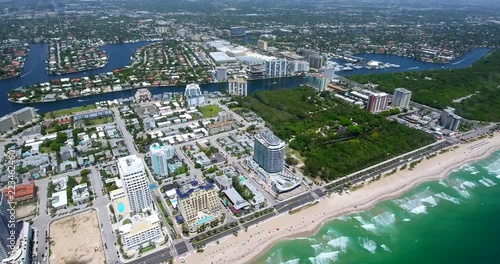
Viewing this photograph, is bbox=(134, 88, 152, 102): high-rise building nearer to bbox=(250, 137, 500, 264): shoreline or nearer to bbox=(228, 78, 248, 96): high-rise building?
bbox=(228, 78, 248, 96): high-rise building

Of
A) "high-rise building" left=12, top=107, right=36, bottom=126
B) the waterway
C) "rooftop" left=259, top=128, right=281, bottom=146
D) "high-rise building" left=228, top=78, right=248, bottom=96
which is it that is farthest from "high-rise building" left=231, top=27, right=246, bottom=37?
"rooftop" left=259, top=128, right=281, bottom=146

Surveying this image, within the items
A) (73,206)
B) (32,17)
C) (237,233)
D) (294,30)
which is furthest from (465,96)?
(32,17)

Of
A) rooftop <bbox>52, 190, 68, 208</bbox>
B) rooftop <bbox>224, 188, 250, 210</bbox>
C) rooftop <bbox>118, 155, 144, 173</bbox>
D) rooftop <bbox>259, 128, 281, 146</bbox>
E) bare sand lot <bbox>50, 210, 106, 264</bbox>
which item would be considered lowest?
bare sand lot <bbox>50, 210, 106, 264</bbox>

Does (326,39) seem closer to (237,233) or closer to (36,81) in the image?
(36,81)

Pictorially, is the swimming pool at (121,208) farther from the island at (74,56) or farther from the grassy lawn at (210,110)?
the island at (74,56)

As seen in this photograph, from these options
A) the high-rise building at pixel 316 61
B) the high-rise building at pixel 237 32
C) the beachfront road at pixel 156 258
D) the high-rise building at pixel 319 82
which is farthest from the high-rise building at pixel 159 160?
the high-rise building at pixel 237 32
